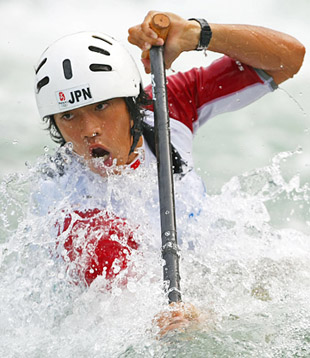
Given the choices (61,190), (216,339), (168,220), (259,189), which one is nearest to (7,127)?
(61,190)

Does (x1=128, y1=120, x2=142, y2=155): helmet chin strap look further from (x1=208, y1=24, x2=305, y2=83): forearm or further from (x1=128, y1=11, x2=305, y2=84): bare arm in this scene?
(x1=208, y1=24, x2=305, y2=83): forearm

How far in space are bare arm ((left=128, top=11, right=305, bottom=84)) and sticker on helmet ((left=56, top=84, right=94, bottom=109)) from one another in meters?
0.41

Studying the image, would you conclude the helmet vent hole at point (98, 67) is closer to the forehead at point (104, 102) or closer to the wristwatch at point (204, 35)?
the forehead at point (104, 102)

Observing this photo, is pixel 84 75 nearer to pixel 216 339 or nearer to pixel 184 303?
pixel 184 303

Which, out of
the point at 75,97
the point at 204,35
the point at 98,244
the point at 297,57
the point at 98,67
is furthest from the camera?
the point at 297,57

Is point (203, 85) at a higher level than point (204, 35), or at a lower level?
lower

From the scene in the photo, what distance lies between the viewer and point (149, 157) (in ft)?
10.7

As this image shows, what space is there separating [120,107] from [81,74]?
11.3 inches

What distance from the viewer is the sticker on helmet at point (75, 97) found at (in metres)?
2.93

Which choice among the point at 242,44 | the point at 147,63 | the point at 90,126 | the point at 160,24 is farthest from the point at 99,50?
the point at 242,44

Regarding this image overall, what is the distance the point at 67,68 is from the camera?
119 inches

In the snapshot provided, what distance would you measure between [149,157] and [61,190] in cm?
56

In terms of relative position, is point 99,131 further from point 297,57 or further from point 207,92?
point 297,57

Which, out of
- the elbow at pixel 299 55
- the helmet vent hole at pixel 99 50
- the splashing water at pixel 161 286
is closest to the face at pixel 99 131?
the splashing water at pixel 161 286
